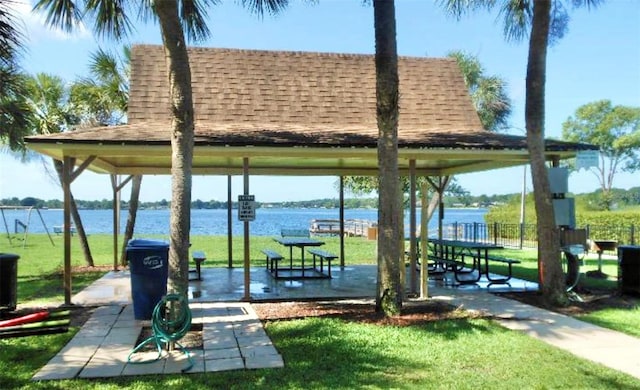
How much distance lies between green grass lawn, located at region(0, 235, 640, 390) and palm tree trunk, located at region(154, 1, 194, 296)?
1513 millimetres

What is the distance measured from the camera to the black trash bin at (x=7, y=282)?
8.28 meters

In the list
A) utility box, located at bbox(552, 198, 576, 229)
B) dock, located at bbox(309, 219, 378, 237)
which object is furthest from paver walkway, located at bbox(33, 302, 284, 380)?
dock, located at bbox(309, 219, 378, 237)

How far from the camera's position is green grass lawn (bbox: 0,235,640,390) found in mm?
5203

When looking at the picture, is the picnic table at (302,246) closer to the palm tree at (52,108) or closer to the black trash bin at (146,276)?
the black trash bin at (146,276)

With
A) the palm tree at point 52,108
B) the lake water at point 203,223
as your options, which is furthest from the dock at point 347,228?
the palm tree at point 52,108

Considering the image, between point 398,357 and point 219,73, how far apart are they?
9475 mm

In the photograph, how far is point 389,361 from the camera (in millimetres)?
5934

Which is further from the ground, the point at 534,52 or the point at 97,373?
the point at 534,52

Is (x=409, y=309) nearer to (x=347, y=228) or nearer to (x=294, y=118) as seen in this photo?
(x=294, y=118)

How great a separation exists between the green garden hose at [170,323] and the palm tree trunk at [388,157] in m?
2.92

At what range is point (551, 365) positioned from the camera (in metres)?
5.75

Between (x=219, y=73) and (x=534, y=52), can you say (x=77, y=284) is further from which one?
(x=534, y=52)

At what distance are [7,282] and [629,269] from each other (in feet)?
33.9

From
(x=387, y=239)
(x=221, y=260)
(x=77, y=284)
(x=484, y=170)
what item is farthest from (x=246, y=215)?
(x=221, y=260)
